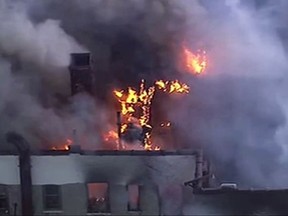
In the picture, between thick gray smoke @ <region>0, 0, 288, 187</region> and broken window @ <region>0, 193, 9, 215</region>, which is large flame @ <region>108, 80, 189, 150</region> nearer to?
thick gray smoke @ <region>0, 0, 288, 187</region>

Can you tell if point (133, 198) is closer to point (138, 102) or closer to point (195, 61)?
point (138, 102)

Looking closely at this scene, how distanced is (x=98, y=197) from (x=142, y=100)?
7.41 m

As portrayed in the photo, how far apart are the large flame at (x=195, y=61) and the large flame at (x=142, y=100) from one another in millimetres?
966

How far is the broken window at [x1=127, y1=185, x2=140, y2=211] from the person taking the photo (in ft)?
68.8

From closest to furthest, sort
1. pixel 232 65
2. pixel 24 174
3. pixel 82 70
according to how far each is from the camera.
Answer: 1. pixel 24 174
2. pixel 82 70
3. pixel 232 65

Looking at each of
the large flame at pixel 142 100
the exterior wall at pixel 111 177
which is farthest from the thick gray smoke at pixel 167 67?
the exterior wall at pixel 111 177

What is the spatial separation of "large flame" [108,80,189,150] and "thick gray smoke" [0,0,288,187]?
47cm

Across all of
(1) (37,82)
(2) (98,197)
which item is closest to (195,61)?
(1) (37,82)

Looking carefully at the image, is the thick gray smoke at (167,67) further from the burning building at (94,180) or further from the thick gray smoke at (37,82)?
the burning building at (94,180)

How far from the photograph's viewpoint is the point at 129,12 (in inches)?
1128

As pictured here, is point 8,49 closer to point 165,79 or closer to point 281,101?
point 165,79

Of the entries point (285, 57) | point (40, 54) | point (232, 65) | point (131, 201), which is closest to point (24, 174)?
point (131, 201)

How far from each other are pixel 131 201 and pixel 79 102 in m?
5.68

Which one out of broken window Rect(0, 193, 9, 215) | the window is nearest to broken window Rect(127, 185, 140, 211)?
the window
